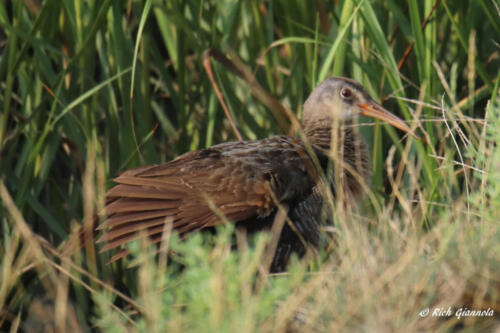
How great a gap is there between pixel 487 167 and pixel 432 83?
39.4 inches

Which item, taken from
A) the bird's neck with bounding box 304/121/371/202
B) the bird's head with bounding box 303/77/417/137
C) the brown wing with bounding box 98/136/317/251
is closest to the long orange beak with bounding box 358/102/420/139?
the bird's head with bounding box 303/77/417/137

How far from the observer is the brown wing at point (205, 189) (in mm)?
3336

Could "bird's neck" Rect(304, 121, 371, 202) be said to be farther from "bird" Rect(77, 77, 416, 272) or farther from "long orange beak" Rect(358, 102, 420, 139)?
"long orange beak" Rect(358, 102, 420, 139)

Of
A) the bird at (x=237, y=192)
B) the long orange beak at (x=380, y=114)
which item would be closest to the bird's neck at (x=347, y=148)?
the bird at (x=237, y=192)

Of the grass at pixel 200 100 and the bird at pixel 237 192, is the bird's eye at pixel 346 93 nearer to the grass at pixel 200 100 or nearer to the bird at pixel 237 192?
the grass at pixel 200 100

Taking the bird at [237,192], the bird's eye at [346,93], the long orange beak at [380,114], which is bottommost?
the bird at [237,192]

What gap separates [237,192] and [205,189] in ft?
0.43

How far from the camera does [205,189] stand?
3465 millimetres

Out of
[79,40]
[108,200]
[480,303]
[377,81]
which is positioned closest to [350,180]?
[377,81]

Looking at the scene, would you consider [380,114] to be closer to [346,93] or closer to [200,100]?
[346,93]

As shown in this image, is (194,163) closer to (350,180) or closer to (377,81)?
(350,180)

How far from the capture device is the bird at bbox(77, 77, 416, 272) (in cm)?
334

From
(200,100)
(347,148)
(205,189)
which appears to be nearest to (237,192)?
(205,189)

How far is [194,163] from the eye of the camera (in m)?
3.59
